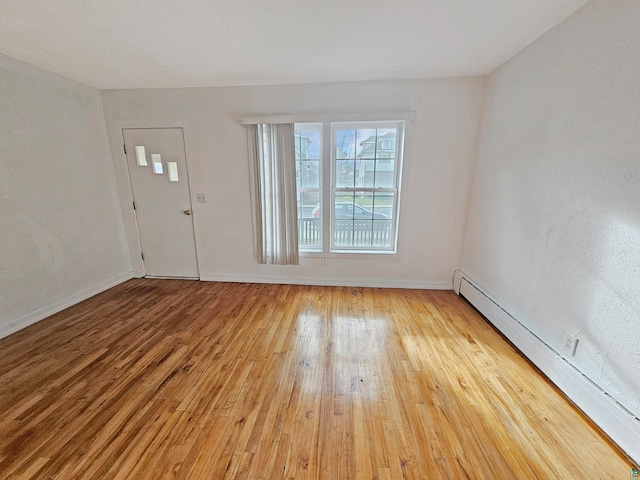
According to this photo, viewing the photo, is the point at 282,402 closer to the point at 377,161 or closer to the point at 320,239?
the point at 320,239

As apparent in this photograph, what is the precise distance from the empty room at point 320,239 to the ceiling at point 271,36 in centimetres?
2

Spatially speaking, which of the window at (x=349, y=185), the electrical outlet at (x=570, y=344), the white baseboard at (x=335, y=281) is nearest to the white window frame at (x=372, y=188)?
the window at (x=349, y=185)

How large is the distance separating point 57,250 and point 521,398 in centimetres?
445

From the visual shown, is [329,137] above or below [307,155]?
above

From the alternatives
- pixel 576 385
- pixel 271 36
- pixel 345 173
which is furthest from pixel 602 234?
pixel 271 36

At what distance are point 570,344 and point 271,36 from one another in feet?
10.1

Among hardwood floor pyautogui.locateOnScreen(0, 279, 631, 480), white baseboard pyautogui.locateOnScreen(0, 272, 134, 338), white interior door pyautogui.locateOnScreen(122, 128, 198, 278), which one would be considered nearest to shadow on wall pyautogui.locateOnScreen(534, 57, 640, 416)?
hardwood floor pyautogui.locateOnScreen(0, 279, 631, 480)

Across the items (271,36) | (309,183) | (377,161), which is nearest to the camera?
(271,36)

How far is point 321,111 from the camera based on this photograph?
3.00m

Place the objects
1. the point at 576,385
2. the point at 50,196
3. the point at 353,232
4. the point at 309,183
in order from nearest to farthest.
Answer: the point at 576,385 → the point at 50,196 → the point at 309,183 → the point at 353,232

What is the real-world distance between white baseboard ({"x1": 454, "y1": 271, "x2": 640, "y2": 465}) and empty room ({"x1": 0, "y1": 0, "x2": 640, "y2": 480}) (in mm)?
16

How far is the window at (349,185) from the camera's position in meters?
3.08

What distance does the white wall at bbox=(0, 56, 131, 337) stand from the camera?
2406 millimetres

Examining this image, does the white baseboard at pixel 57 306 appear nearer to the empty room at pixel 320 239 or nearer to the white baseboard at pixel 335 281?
the empty room at pixel 320 239
